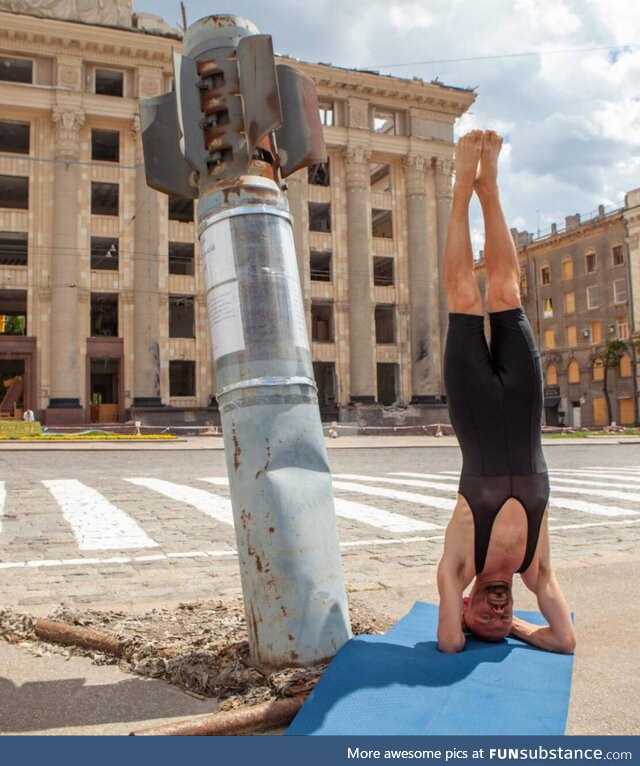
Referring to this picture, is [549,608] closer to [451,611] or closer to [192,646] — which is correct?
[451,611]

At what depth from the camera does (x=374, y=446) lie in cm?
2688

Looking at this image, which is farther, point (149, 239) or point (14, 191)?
point (14, 191)

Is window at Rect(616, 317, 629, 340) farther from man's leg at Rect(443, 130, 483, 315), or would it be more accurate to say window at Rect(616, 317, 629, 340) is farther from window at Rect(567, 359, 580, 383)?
man's leg at Rect(443, 130, 483, 315)

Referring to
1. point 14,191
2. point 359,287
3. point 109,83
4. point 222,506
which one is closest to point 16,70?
point 109,83

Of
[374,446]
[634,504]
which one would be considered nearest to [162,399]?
[374,446]

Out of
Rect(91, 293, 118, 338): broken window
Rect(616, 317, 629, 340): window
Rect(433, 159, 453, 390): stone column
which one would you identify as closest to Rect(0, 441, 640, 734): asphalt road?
Rect(91, 293, 118, 338): broken window

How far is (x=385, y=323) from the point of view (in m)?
45.8

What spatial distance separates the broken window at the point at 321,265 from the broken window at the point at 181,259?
6943 mm

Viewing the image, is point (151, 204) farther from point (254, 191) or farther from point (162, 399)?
point (254, 191)

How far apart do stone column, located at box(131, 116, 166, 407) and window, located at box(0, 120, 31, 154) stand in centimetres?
597

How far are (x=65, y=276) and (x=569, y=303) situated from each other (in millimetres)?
37268

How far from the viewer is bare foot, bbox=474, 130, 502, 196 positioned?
3.76 meters

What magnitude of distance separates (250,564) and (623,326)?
5346 cm

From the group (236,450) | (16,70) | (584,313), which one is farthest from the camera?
(584,313)
